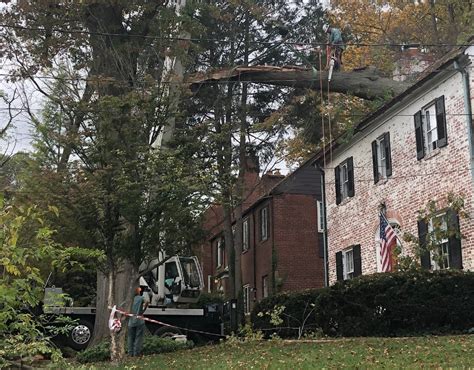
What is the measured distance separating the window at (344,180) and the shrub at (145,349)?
9.06m

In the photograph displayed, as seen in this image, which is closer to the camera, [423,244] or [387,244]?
[423,244]

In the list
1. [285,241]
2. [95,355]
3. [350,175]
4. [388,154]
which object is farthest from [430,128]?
[285,241]

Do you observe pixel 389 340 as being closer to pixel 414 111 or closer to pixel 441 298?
pixel 441 298

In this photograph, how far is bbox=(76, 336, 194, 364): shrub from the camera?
16.1m

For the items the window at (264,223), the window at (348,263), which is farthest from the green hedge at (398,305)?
the window at (264,223)

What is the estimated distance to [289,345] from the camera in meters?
14.6

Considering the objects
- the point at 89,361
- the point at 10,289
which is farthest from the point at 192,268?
the point at 10,289

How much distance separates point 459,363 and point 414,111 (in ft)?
37.0

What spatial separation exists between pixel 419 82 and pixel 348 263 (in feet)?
27.2

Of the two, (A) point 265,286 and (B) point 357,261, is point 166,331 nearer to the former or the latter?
(B) point 357,261

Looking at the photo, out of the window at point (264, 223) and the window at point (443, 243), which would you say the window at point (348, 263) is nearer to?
the window at point (443, 243)

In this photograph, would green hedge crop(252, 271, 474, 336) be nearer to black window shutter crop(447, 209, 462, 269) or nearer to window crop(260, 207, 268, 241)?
black window shutter crop(447, 209, 462, 269)

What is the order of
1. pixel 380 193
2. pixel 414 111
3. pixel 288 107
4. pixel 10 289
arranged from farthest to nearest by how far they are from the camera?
pixel 288 107
pixel 380 193
pixel 414 111
pixel 10 289

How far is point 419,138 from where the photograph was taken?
19.2 metres
